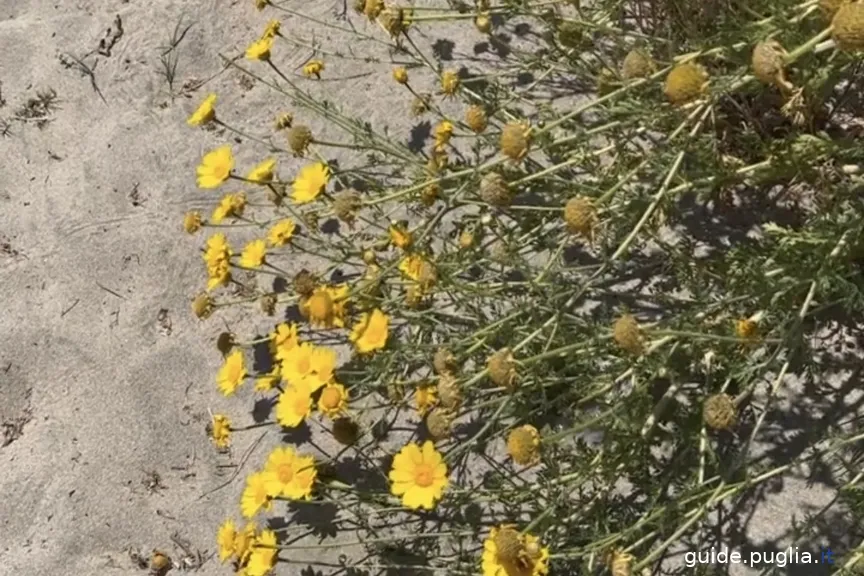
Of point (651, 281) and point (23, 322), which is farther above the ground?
point (651, 281)

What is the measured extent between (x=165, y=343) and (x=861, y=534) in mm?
1923

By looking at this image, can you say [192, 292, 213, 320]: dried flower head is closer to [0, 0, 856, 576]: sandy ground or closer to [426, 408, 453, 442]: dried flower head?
[0, 0, 856, 576]: sandy ground

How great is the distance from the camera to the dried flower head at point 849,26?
1.48m

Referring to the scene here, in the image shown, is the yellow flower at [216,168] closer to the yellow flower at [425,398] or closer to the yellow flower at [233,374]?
the yellow flower at [233,374]

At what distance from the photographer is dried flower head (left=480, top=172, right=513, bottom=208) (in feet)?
6.60

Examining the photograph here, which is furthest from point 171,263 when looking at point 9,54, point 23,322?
point 9,54

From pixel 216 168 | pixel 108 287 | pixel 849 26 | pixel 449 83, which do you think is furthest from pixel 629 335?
pixel 108 287

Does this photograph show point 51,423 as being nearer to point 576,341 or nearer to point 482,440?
point 482,440

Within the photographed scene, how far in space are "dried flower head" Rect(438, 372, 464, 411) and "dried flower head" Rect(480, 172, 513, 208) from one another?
369 millimetres

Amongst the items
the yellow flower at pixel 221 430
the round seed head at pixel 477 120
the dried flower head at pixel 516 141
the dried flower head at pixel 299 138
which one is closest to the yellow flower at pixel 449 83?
the round seed head at pixel 477 120

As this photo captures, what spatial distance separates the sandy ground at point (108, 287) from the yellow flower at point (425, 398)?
2.59 ft

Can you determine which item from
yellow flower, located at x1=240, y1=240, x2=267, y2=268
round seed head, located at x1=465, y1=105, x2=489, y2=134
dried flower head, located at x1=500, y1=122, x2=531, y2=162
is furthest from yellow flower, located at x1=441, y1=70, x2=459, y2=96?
yellow flower, located at x1=240, y1=240, x2=267, y2=268

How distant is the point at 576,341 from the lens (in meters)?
2.10

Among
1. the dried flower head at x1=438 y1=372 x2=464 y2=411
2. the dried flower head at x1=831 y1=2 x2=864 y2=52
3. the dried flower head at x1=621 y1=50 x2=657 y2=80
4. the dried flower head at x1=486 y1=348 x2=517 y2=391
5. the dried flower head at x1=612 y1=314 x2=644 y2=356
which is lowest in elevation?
the dried flower head at x1=438 y1=372 x2=464 y2=411
